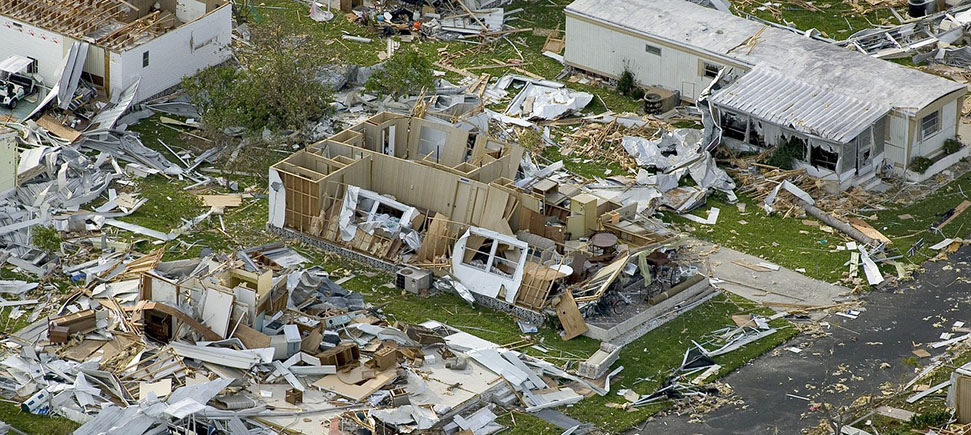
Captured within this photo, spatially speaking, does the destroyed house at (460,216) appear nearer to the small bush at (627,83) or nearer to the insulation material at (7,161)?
the insulation material at (7,161)

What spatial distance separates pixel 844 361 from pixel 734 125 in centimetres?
1209

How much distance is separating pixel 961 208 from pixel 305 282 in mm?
18783

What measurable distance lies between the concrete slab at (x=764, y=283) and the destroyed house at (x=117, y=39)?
17990mm

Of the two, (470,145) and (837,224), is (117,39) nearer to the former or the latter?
(470,145)

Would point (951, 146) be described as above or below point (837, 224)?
above

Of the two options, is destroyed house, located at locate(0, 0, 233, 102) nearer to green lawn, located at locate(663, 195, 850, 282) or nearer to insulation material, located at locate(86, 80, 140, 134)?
insulation material, located at locate(86, 80, 140, 134)

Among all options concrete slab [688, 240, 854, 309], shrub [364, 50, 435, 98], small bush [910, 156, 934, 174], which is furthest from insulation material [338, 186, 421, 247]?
small bush [910, 156, 934, 174]

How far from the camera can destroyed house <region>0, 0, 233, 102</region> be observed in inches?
1941

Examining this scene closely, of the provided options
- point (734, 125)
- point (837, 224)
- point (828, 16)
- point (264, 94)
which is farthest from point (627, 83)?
point (264, 94)

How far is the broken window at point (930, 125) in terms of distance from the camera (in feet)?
154

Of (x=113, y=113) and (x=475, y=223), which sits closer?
(x=475, y=223)

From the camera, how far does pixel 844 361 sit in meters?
37.7

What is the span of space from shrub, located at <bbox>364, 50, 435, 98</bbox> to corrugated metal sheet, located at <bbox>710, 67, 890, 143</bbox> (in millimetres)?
8869

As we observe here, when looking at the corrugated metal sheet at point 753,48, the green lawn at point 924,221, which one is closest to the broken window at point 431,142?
the corrugated metal sheet at point 753,48
